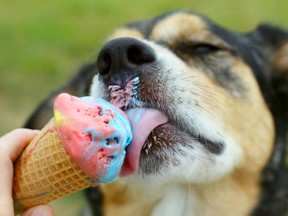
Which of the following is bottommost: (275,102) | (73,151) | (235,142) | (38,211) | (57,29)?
(57,29)

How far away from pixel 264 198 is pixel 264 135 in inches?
13.6

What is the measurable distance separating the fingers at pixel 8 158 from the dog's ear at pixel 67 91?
1.11 metres

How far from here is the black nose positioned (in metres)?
2.12

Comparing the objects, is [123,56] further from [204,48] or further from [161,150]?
[204,48]

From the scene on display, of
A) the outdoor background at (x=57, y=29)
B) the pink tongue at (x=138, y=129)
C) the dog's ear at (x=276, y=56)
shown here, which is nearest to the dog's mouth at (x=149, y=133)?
the pink tongue at (x=138, y=129)

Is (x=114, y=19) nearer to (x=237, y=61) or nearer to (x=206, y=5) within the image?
(x=206, y=5)

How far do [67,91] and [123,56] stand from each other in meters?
1.29

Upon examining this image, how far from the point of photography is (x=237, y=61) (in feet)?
9.78

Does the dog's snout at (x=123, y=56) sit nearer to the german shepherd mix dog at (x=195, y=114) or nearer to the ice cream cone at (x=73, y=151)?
the german shepherd mix dog at (x=195, y=114)

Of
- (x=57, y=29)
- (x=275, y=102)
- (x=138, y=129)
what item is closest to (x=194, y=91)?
(x=138, y=129)

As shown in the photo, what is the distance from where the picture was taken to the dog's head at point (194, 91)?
2.13m

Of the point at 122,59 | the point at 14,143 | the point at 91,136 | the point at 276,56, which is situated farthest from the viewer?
the point at 276,56

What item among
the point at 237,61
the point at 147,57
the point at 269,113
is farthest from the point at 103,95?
the point at 269,113

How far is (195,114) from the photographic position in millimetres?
2316
